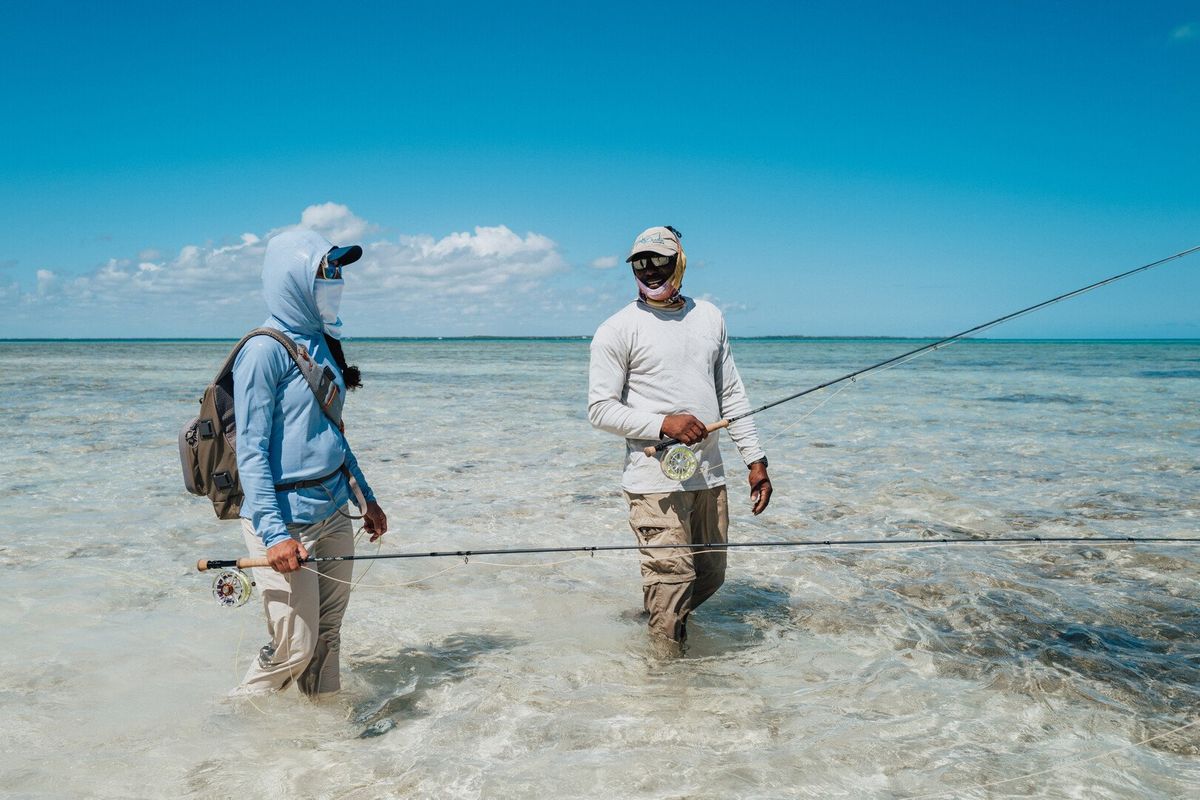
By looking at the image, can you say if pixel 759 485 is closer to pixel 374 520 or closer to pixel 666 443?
pixel 666 443

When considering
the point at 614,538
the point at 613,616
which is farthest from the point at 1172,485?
the point at 613,616

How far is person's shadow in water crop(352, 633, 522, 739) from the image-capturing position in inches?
157

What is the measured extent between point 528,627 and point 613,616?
56 centimetres

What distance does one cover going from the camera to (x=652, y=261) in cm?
406

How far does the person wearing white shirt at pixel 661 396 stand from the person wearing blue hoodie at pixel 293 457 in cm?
125

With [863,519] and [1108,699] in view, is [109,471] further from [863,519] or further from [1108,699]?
[1108,699]

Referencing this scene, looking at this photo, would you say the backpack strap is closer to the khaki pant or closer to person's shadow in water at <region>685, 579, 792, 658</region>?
the khaki pant

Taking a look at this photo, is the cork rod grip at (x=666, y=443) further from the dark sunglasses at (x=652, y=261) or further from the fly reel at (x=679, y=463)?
the dark sunglasses at (x=652, y=261)

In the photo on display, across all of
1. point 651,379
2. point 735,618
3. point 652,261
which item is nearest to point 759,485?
point 651,379

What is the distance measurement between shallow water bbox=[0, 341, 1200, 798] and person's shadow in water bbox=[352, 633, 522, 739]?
19mm

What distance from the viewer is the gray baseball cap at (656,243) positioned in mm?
4020

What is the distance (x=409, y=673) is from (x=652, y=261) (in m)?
2.56

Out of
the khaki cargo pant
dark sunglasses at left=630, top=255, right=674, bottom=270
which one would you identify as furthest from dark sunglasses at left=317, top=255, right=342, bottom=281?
the khaki cargo pant

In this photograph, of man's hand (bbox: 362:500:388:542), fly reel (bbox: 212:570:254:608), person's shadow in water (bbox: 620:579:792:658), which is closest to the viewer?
fly reel (bbox: 212:570:254:608)
